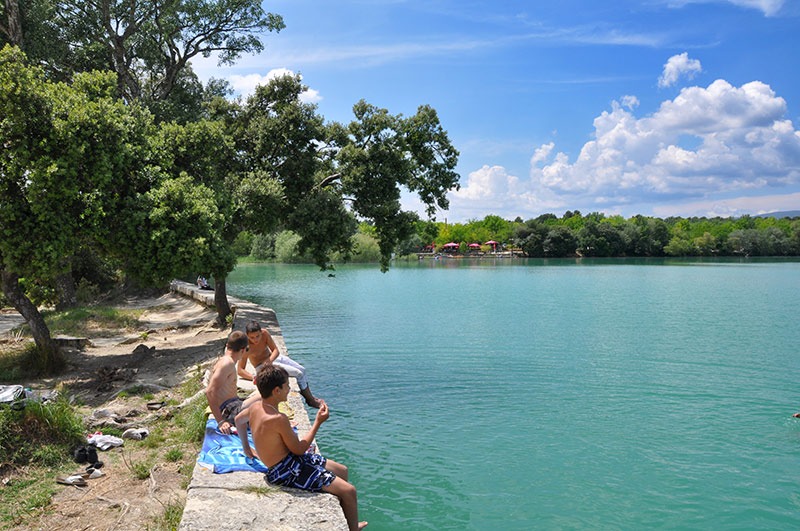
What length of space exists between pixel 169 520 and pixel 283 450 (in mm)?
1402

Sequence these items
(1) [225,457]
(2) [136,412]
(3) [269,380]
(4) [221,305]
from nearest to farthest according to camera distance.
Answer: (3) [269,380] < (1) [225,457] < (2) [136,412] < (4) [221,305]

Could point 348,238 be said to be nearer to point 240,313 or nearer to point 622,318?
point 240,313

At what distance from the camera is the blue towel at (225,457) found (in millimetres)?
5598

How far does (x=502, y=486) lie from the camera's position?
7969mm

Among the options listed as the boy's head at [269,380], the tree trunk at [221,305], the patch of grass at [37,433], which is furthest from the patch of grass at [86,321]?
the boy's head at [269,380]

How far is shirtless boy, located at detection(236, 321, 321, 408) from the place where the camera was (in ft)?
28.0

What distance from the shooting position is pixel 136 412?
9.16 m

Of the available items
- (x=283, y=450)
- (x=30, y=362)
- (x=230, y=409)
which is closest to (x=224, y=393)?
(x=230, y=409)

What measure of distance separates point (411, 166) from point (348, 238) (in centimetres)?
348

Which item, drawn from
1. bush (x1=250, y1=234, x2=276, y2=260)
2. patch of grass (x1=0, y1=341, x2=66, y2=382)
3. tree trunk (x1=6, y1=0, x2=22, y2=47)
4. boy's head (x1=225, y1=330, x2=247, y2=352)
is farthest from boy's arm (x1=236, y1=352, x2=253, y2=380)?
bush (x1=250, y1=234, x2=276, y2=260)

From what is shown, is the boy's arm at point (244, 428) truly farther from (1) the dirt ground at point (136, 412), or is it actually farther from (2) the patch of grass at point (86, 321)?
(2) the patch of grass at point (86, 321)

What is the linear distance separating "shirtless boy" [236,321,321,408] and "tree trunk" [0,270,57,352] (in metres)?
6.83

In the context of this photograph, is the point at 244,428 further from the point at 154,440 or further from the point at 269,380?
the point at 154,440

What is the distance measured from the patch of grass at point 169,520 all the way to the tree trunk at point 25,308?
9.15 meters
